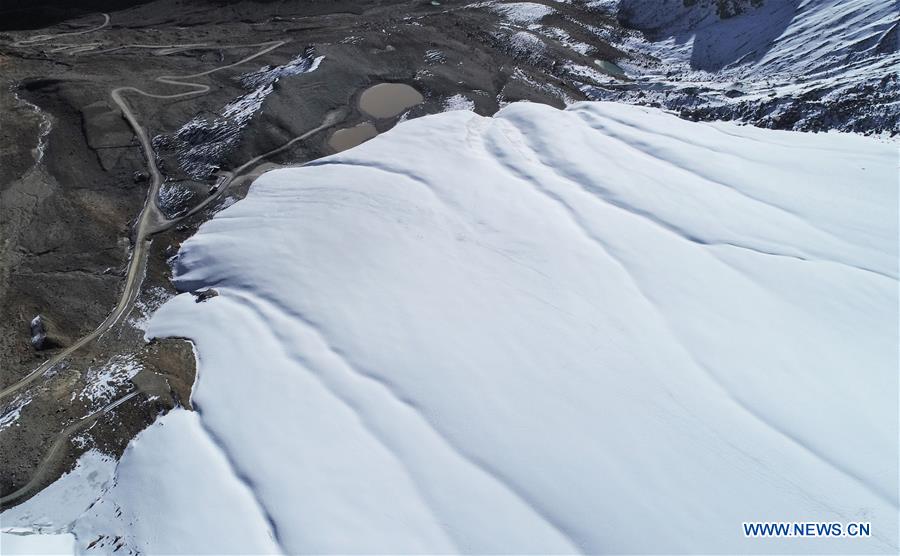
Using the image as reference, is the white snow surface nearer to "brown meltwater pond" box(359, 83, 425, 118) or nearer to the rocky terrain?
the rocky terrain

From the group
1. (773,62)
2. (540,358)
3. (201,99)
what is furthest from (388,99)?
(773,62)

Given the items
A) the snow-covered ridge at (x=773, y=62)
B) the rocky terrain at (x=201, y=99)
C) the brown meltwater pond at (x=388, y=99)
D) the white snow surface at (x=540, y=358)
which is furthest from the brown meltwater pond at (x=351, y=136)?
the snow-covered ridge at (x=773, y=62)

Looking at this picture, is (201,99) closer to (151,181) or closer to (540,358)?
(151,181)

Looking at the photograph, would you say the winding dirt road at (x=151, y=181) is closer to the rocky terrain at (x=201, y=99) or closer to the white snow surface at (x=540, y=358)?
the rocky terrain at (x=201, y=99)

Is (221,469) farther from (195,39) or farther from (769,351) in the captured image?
(195,39)

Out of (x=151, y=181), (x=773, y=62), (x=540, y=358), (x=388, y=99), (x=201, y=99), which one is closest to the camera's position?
(x=540, y=358)

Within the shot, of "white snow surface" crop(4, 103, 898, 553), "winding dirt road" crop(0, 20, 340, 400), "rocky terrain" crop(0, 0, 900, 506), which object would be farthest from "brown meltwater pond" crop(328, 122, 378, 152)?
"white snow surface" crop(4, 103, 898, 553)
